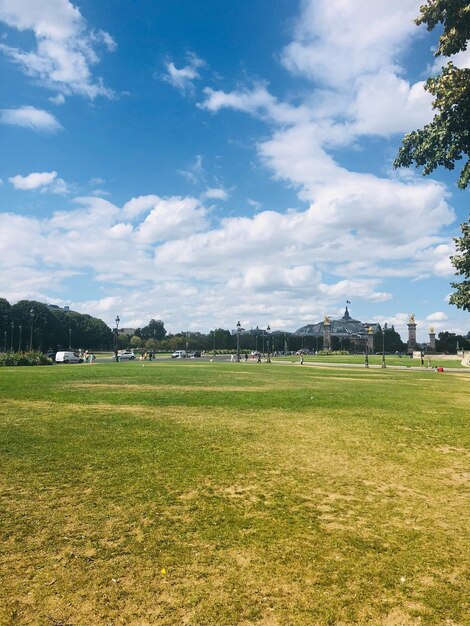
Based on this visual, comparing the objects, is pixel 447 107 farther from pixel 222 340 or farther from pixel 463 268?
pixel 222 340

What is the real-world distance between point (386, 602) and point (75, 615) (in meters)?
2.79

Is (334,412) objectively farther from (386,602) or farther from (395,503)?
(386,602)

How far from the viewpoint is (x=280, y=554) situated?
510 centimetres

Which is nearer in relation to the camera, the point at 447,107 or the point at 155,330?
the point at 447,107

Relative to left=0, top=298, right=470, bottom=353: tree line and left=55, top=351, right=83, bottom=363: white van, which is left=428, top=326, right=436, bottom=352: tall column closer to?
left=0, top=298, right=470, bottom=353: tree line

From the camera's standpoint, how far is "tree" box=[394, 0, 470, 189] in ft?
45.3

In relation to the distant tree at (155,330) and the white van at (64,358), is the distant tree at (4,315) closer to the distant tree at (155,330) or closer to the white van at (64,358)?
the white van at (64,358)

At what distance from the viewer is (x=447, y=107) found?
14.6 metres

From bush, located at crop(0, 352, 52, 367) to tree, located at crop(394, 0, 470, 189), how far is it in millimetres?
42023

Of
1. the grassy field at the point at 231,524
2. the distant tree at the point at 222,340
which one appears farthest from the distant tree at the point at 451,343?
the grassy field at the point at 231,524

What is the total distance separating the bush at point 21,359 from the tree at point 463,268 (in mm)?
40790

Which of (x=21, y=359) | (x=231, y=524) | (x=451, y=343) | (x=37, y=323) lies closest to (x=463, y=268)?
(x=231, y=524)

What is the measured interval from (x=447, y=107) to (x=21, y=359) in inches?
1814

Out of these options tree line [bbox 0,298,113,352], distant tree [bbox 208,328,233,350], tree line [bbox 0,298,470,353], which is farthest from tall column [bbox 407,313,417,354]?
tree line [bbox 0,298,113,352]
